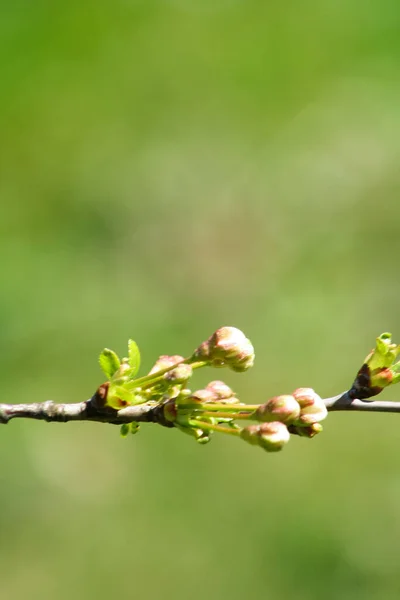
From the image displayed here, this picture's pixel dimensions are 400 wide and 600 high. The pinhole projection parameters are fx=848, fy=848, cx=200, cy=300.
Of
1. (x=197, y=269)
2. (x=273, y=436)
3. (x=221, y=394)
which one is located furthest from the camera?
(x=197, y=269)

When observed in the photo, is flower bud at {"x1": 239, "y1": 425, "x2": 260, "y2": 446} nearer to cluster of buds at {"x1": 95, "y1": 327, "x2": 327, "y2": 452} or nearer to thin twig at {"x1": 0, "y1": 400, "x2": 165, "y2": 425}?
cluster of buds at {"x1": 95, "y1": 327, "x2": 327, "y2": 452}

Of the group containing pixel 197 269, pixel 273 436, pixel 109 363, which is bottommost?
pixel 273 436

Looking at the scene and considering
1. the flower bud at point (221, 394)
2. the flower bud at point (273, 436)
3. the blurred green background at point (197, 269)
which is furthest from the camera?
the blurred green background at point (197, 269)

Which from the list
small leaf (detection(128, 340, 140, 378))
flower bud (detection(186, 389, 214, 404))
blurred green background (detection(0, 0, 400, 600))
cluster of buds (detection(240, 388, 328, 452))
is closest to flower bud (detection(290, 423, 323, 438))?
cluster of buds (detection(240, 388, 328, 452))

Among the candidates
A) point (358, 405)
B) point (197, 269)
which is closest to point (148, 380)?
point (358, 405)

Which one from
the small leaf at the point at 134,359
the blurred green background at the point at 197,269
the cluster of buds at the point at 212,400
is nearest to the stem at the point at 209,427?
the cluster of buds at the point at 212,400

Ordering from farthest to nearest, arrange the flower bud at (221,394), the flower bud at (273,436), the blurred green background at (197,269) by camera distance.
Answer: the blurred green background at (197,269), the flower bud at (221,394), the flower bud at (273,436)

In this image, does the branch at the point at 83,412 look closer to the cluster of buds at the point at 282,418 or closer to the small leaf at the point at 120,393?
the small leaf at the point at 120,393

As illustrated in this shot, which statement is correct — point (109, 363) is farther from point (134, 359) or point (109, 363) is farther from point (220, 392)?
point (220, 392)
